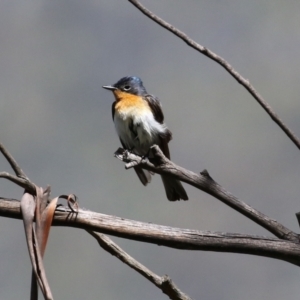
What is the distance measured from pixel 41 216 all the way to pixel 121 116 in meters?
2.58

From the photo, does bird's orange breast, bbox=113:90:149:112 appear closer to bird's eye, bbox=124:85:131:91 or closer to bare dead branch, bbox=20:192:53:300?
bird's eye, bbox=124:85:131:91

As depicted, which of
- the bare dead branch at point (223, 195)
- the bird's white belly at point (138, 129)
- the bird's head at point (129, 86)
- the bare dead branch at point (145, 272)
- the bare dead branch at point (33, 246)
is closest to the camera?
the bare dead branch at point (33, 246)

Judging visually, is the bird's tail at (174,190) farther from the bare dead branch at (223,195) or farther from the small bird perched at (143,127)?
the bare dead branch at (223,195)

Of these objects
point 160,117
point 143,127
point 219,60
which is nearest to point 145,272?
point 219,60

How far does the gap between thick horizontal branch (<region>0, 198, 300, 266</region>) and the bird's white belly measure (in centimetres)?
233

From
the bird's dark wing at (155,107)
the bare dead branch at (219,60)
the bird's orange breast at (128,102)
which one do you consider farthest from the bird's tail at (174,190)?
the bare dead branch at (219,60)

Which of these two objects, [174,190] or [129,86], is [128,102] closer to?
[129,86]

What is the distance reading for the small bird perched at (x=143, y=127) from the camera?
3.53m

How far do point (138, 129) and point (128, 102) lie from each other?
0.78 ft

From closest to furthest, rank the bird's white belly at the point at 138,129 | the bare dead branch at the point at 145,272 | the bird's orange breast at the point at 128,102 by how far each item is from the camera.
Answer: the bare dead branch at the point at 145,272
the bird's white belly at the point at 138,129
the bird's orange breast at the point at 128,102

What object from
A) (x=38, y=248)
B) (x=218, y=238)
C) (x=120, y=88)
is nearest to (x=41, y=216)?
(x=38, y=248)

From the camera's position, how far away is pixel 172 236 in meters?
1.17

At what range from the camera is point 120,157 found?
2283mm

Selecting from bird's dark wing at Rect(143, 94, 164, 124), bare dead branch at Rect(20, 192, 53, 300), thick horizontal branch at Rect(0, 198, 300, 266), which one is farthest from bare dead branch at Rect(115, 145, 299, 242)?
bird's dark wing at Rect(143, 94, 164, 124)
